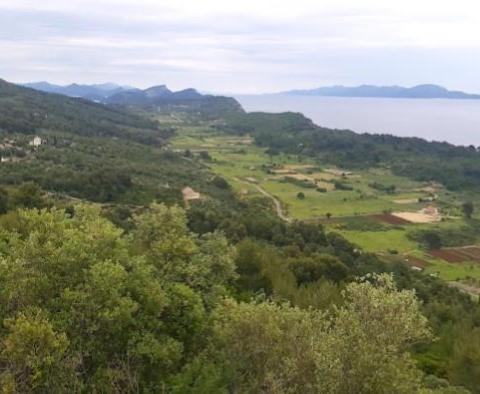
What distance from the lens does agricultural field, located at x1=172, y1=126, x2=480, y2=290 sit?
296ft

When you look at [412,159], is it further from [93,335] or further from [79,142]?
[93,335]

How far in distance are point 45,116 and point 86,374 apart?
174069 millimetres

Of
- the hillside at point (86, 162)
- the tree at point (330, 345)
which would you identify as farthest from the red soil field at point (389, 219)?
the tree at point (330, 345)

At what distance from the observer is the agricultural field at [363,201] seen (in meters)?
90.3

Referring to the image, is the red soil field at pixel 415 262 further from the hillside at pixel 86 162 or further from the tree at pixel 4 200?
the tree at pixel 4 200

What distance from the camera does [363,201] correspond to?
124688 millimetres

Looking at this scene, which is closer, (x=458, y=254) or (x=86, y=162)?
(x=458, y=254)

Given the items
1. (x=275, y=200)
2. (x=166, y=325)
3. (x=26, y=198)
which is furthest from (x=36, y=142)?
(x=166, y=325)

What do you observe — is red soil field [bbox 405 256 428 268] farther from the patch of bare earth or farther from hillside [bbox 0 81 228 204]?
hillside [bbox 0 81 228 204]

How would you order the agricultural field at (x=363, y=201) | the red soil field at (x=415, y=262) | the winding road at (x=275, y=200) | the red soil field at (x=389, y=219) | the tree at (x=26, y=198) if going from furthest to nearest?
1. the red soil field at (x=389, y=219)
2. the winding road at (x=275, y=200)
3. the agricultural field at (x=363, y=201)
4. the red soil field at (x=415, y=262)
5. the tree at (x=26, y=198)

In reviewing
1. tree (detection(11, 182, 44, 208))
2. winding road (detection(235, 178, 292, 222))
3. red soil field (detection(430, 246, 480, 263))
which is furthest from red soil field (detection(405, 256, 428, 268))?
tree (detection(11, 182, 44, 208))

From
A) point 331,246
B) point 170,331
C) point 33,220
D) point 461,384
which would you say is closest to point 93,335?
point 170,331

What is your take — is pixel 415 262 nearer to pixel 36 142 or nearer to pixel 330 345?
pixel 330 345

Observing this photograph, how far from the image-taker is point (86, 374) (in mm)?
18875
